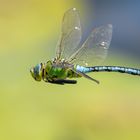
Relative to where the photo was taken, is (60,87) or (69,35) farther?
(60,87)

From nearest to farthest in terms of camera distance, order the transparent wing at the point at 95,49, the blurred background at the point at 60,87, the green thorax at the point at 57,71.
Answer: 1. the green thorax at the point at 57,71
2. the transparent wing at the point at 95,49
3. the blurred background at the point at 60,87

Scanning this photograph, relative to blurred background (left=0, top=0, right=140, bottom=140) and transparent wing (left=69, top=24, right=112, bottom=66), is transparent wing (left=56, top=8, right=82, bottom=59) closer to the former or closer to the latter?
transparent wing (left=69, top=24, right=112, bottom=66)

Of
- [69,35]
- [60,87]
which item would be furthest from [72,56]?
[60,87]

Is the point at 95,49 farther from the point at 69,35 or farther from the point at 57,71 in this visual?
the point at 57,71

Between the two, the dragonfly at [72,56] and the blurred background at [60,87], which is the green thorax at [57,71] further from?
the blurred background at [60,87]

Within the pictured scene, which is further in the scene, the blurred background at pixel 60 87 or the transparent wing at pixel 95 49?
the blurred background at pixel 60 87

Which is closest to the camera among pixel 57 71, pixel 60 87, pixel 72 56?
pixel 57 71

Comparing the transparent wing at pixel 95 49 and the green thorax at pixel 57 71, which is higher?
the transparent wing at pixel 95 49

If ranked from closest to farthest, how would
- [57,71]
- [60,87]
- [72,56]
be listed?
[57,71] < [72,56] < [60,87]

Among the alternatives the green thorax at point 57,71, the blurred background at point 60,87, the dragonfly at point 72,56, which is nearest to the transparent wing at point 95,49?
the dragonfly at point 72,56
